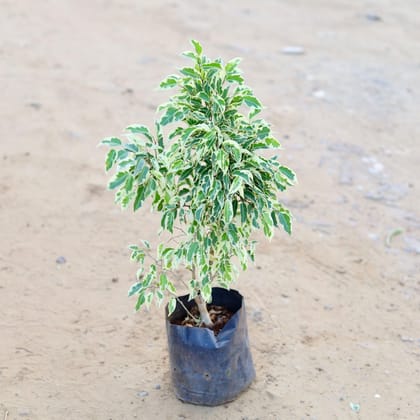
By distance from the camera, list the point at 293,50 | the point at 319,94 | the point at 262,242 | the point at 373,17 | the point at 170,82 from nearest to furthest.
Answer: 1. the point at 170,82
2. the point at 262,242
3. the point at 319,94
4. the point at 293,50
5. the point at 373,17

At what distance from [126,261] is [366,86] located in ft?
10.9

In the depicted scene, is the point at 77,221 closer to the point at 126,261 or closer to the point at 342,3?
the point at 126,261

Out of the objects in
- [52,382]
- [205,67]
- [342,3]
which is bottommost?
[52,382]

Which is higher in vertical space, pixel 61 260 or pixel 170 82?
pixel 170 82

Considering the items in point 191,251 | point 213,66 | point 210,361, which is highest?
point 213,66

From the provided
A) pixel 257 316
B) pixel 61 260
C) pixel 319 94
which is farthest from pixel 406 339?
pixel 319 94

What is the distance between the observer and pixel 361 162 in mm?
5430

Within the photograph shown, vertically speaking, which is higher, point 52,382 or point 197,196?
point 197,196

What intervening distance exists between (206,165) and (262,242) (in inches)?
70.7

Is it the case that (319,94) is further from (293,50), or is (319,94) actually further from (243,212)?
(243,212)

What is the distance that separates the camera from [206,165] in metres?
2.79

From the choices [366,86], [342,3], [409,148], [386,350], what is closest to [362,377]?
[386,350]

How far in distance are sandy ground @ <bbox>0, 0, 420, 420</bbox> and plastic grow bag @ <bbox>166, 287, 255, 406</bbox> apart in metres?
0.08

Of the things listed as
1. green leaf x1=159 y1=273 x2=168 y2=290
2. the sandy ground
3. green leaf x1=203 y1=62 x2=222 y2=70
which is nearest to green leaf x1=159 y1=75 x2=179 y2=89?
green leaf x1=203 y1=62 x2=222 y2=70
